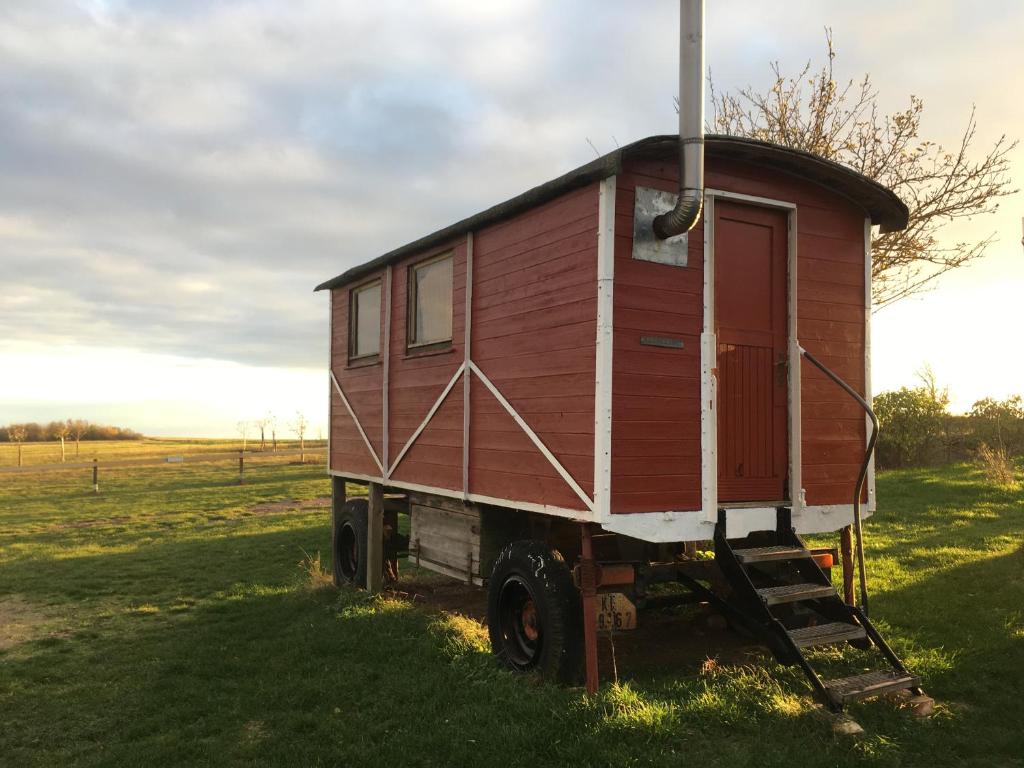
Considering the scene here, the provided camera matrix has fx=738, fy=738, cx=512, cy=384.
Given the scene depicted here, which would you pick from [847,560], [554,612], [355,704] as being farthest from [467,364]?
[847,560]

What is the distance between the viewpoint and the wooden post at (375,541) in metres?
10.3

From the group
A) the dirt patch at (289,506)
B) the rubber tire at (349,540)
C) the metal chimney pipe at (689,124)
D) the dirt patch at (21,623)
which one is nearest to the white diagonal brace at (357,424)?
the rubber tire at (349,540)

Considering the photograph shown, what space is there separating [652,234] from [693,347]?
103 cm

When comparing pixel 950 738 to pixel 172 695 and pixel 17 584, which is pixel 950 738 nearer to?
pixel 172 695

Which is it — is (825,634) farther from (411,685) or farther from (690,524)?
(411,685)

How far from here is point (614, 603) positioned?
20.5ft

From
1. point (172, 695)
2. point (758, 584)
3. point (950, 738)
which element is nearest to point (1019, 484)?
point (758, 584)

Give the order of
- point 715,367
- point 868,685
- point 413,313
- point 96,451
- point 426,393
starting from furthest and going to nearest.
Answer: point 96,451, point 413,313, point 426,393, point 715,367, point 868,685

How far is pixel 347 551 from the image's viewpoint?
38.9 ft

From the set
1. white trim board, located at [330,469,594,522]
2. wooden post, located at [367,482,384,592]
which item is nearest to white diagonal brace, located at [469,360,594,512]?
white trim board, located at [330,469,594,522]

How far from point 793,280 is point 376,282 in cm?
596

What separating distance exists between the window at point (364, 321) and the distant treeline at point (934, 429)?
16825mm

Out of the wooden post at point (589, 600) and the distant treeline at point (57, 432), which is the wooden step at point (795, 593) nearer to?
the wooden post at point (589, 600)

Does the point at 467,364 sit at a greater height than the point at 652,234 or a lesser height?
lesser
